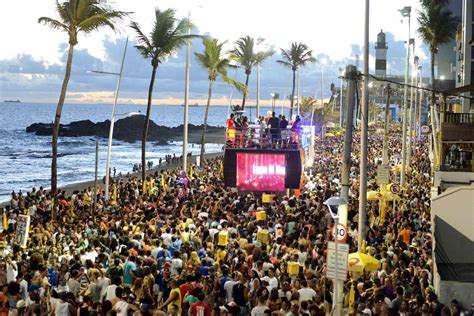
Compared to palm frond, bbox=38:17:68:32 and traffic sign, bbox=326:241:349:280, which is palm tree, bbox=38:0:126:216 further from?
traffic sign, bbox=326:241:349:280

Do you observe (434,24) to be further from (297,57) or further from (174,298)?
(174,298)

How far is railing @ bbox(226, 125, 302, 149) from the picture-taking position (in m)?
31.7

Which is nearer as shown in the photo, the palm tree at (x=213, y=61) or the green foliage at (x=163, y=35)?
the green foliage at (x=163, y=35)

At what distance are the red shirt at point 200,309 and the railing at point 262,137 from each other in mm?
19023

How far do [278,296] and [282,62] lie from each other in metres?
69.7

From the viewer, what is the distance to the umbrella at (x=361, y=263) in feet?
53.8

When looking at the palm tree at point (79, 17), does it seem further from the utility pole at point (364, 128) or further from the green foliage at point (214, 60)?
the green foliage at point (214, 60)

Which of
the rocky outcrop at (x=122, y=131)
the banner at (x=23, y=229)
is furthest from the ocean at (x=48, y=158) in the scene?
the banner at (x=23, y=229)

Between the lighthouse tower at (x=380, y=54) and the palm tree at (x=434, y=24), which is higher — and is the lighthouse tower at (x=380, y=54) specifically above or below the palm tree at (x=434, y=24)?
above

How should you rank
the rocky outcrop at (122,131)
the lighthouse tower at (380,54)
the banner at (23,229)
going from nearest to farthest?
the banner at (23,229) → the lighthouse tower at (380,54) → the rocky outcrop at (122,131)

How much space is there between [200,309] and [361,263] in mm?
5147

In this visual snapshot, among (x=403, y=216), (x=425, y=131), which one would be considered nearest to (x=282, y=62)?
(x=425, y=131)

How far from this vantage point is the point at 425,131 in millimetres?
47688

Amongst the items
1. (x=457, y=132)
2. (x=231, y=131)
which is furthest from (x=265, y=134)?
(x=457, y=132)
